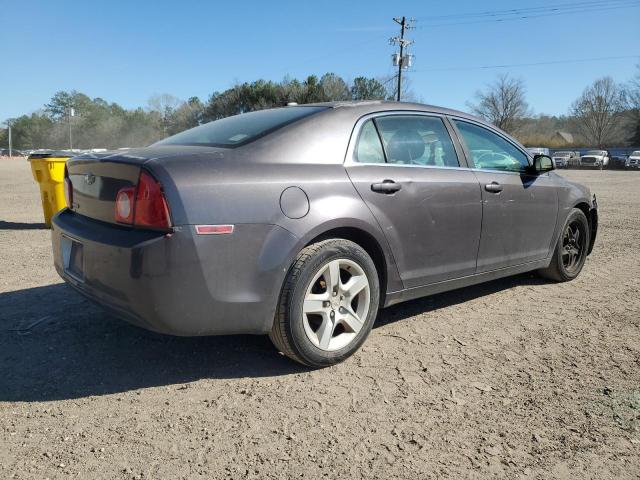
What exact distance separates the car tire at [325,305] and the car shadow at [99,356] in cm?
22

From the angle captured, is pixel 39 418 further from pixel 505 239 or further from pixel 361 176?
pixel 505 239

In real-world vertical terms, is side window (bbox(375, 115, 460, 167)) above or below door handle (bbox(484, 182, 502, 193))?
above

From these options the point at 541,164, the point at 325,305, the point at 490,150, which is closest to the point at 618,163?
the point at 541,164

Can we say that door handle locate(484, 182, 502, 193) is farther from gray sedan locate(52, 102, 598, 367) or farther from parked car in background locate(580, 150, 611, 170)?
parked car in background locate(580, 150, 611, 170)

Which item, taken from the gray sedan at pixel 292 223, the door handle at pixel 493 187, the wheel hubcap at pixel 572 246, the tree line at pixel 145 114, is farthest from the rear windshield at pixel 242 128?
the tree line at pixel 145 114

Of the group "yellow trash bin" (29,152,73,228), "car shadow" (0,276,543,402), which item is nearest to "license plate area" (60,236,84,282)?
"car shadow" (0,276,543,402)

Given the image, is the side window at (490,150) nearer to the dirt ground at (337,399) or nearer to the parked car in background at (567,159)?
the dirt ground at (337,399)

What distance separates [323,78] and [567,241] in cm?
5664

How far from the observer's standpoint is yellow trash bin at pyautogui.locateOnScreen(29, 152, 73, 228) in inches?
321

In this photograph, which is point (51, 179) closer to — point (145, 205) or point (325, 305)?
point (145, 205)

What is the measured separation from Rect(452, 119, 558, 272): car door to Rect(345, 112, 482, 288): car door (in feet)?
0.47

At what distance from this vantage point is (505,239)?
420cm

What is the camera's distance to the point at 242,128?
11.2 ft

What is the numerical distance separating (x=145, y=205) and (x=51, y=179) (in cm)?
652
